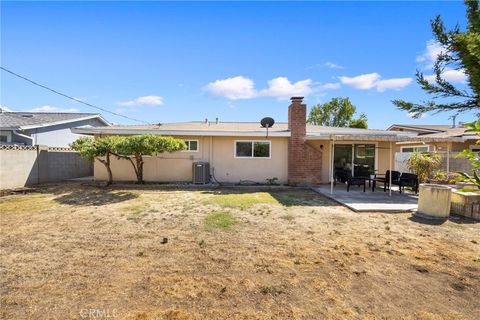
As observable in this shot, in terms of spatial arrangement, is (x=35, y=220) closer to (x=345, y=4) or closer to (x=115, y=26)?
(x=115, y=26)

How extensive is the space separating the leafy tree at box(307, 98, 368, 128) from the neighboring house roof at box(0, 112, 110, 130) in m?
28.3

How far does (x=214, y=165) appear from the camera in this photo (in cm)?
1346

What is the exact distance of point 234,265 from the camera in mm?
4191

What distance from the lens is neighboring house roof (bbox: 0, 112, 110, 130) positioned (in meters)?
15.7

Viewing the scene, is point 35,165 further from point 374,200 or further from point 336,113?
point 336,113

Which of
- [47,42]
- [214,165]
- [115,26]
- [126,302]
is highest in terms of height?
[115,26]

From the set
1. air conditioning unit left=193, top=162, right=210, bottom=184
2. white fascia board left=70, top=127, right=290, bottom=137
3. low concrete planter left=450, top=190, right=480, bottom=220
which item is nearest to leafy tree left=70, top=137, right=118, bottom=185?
white fascia board left=70, top=127, right=290, bottom=137

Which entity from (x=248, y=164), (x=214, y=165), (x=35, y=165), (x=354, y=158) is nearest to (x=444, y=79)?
(x=354, y=158)

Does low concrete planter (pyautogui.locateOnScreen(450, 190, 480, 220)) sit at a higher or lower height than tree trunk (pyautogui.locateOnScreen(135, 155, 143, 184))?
lower

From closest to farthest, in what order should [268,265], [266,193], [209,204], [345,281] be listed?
[345,281] < [268,265] < [209,204] < [266,193]

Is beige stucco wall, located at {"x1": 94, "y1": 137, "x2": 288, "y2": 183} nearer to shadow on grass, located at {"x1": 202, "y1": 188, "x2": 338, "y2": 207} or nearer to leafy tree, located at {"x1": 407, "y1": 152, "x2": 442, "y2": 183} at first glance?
shadow on grass, located at {"x1": 202, "y1": 188, "x2": 338, "y2": 207}

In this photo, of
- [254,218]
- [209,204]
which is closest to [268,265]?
[254,218]

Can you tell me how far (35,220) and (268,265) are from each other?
6144mm

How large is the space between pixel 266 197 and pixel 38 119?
56.8ft
